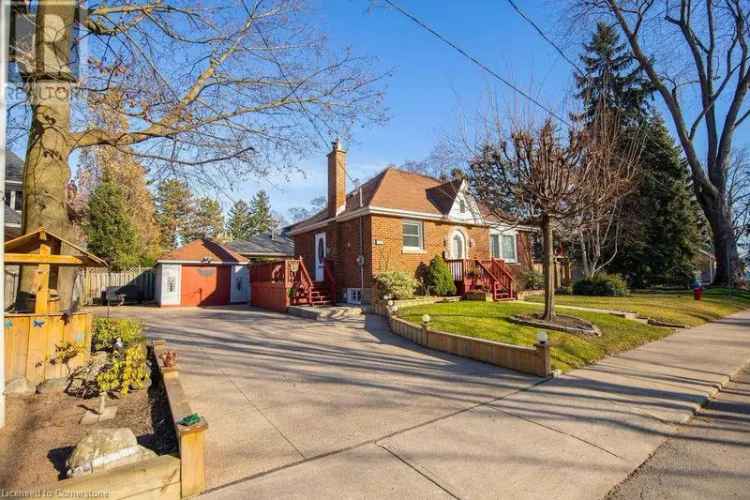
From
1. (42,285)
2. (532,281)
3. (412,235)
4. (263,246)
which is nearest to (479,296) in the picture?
(412,235)

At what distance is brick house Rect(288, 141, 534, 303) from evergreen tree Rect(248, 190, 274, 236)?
4297 cm

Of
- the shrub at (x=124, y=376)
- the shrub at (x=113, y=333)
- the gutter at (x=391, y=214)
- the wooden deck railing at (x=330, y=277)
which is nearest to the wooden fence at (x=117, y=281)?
the gutter at (x=391, y=214)

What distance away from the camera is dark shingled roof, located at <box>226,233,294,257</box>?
25542 millimetres

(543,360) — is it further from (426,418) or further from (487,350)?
(426,418)

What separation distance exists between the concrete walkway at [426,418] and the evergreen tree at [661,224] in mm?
21417

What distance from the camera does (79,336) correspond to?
5.33 meters

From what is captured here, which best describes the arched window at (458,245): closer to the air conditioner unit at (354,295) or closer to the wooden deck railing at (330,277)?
the air conditioner unit at (354,295)

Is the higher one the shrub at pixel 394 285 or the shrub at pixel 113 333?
the shrub at pixel 394 285

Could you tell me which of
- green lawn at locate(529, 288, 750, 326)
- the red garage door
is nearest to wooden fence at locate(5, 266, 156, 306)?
the red garage door

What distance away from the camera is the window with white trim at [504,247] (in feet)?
63.0

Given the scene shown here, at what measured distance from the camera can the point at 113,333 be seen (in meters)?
6.63

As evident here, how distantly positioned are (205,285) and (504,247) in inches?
656

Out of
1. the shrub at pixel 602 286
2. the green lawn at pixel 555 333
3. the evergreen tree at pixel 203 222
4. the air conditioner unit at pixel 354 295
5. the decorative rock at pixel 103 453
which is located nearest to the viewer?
the decorative rock at pixel 103 453

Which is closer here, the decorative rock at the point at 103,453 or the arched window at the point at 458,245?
the decorative rock at the point at 103,453
